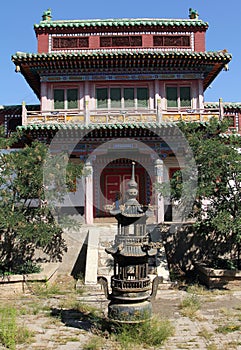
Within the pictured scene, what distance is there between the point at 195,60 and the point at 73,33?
6.00m

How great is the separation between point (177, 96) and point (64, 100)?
5.35 m

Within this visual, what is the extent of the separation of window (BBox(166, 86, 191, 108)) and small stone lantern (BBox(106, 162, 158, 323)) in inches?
487

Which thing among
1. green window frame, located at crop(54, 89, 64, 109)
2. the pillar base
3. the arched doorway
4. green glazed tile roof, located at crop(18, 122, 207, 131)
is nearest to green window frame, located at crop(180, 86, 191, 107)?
green glazed tile roof, located at crop(18, 122, 207, 131)

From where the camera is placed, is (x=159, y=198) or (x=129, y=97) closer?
(x=159, y=198)

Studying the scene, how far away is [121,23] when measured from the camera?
20.4 metres

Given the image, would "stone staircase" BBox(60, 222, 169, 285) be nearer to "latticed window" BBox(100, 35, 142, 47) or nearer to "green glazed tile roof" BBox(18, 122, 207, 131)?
"green glazed tile roof" BBox(18, 122, 207, 131)

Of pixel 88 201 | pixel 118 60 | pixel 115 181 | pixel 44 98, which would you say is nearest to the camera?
pixel 88 201

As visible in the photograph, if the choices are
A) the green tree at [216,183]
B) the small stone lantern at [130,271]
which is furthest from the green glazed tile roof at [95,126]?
the small stone lantern at [130,271]

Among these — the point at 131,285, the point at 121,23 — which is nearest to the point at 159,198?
the point at 121,23

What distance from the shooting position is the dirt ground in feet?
25.8

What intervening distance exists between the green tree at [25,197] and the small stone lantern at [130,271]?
A: 16.2 ft

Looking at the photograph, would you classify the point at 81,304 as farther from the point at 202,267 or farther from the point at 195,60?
the point at 195,60

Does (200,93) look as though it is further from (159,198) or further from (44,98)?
(44,98)

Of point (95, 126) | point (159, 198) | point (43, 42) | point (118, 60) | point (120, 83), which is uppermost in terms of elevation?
point (43, 42)
